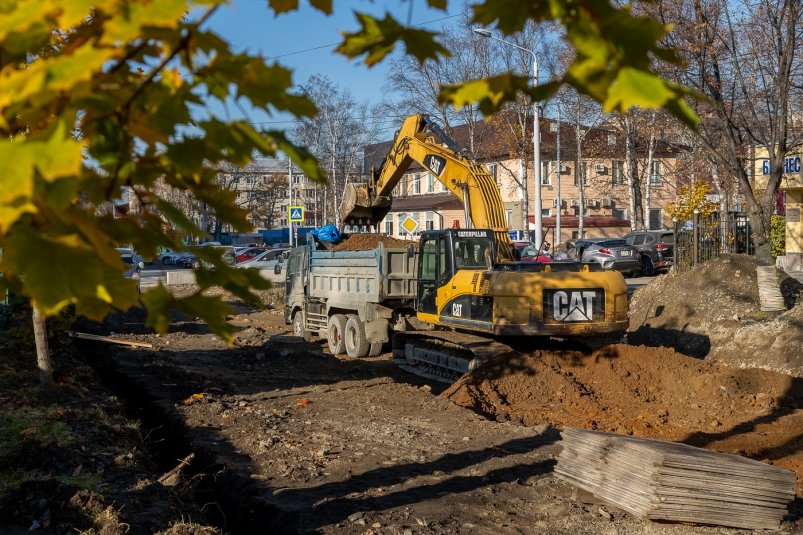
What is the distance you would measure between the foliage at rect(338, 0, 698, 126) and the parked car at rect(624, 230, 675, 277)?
34254 millimetres

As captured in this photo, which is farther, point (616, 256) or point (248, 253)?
point (248, 253)

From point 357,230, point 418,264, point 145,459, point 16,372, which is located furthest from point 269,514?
point 357,230

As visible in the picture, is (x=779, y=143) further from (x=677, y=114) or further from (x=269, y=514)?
(x=677, y=114)

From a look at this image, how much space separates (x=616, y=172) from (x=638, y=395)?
50.4 metres

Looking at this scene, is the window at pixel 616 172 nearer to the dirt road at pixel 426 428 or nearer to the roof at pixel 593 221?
the roof at pixel 593 221

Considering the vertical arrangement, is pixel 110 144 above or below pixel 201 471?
above

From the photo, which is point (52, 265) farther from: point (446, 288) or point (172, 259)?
point (172, 259)

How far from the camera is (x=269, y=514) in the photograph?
7199 mm

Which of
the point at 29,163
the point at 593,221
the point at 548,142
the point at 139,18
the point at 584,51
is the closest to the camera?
the point at 29,163

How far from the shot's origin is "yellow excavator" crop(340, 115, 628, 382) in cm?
1309

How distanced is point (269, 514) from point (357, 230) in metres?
12.8

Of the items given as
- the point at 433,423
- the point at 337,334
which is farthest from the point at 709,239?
the point at 433,423

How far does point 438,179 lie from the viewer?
55.0ft

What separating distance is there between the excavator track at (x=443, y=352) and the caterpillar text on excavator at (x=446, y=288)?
0.02 meters
